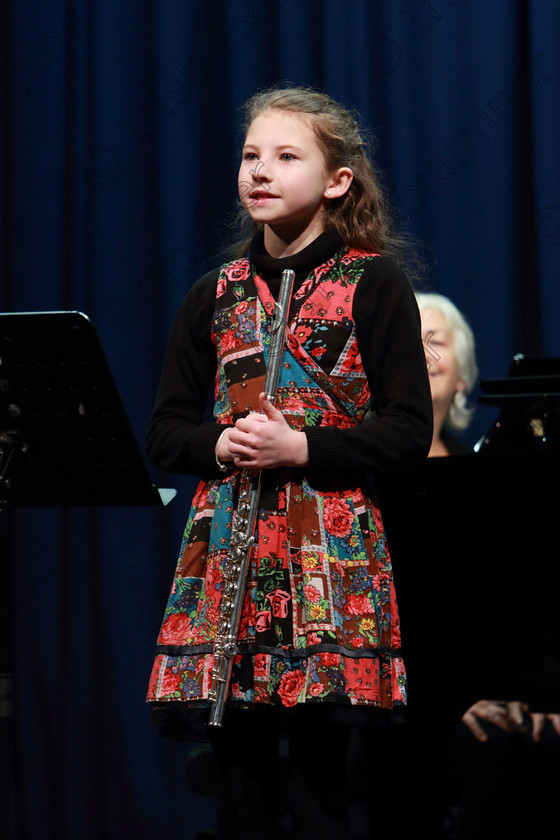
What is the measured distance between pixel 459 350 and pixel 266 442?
Result: 1.32 meters

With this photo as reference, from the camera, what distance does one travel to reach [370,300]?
1.52 m

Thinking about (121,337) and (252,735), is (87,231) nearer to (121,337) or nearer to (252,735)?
(121,337)

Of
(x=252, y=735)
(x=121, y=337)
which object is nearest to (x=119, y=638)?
(x=121, y=337)

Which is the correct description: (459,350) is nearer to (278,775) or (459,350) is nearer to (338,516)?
(338,516)

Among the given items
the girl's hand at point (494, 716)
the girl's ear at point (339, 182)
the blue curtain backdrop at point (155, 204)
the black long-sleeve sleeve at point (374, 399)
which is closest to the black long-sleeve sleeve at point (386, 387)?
the black long-sleeve sleeve at point (374, 399)

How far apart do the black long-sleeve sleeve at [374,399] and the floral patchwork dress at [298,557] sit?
32 mm

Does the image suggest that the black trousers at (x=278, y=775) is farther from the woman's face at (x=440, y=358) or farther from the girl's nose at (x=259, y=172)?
the woman's face at (x=440, y=358)

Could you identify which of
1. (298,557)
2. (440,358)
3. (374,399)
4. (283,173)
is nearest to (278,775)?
(298,557)

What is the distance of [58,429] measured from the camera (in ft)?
5.18

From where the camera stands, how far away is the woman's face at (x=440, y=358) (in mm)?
2572

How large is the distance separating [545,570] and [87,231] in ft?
5.51

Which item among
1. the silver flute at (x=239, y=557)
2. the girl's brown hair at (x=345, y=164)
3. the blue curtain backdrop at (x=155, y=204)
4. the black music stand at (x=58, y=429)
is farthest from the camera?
the blue curtain backdrop at (x=155, y=204)

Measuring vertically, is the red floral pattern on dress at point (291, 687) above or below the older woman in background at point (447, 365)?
below

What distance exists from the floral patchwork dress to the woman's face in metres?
1.01
